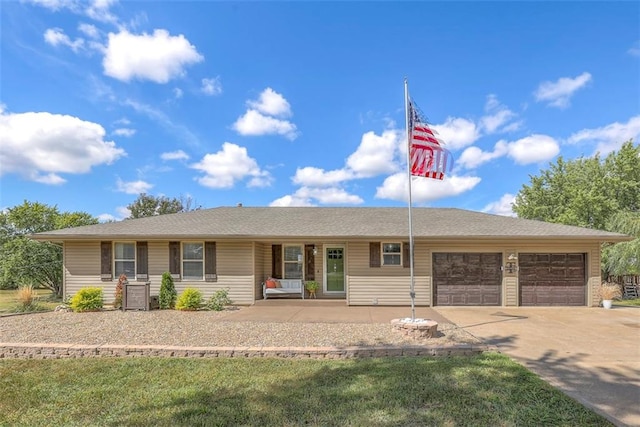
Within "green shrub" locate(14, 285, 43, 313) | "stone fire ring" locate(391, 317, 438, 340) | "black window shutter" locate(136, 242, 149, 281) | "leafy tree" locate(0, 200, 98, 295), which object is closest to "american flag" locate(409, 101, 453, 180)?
"stone fire ring" locate(391, 317, 438, 340)

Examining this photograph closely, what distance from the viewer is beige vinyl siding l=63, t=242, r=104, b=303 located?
1145cm

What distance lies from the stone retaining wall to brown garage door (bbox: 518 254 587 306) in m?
6.55

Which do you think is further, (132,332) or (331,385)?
(132,332)

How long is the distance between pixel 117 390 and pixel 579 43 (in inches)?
597

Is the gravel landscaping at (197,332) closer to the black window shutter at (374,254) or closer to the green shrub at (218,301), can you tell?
the green shrub at (218,301)

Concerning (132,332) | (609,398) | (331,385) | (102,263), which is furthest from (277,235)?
(609,398)

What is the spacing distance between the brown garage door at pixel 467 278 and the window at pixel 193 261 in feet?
26.1

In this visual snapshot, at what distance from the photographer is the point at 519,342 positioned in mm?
6473

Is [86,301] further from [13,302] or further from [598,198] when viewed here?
[598,198]

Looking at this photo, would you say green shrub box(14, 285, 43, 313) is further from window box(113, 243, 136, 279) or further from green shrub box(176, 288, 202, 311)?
green shrub box(176, 288, 202, 311)

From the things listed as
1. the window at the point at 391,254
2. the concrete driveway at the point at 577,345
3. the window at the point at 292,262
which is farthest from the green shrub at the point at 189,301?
the concrete driveway at the point at 577,345

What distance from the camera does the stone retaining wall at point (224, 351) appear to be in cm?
555

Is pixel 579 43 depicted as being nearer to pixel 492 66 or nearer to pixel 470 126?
pixel 492 66

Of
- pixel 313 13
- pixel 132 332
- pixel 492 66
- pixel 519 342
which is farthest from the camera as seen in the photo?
pixel 492 66
